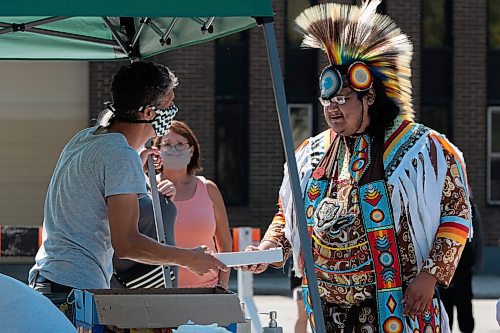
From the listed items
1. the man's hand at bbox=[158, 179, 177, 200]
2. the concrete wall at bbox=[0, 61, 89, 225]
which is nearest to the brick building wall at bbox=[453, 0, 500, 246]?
the concrete wall at bbox=[0, 61, 89, 225]

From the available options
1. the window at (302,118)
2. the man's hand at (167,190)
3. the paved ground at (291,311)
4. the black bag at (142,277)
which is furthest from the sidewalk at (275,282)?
Answer: the black bag at (142,277)

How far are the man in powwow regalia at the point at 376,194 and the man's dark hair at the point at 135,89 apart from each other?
68 cm

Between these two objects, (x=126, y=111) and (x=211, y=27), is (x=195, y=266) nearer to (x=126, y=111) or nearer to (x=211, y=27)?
(x=126, y=111)

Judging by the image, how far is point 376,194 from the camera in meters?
4.62

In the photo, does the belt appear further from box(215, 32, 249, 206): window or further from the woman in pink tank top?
box(215, 32, 249, 206): window

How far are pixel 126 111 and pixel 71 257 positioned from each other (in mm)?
607

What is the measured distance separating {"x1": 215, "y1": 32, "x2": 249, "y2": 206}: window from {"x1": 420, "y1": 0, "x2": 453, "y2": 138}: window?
3.40m

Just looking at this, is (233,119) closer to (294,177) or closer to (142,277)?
(142,277)

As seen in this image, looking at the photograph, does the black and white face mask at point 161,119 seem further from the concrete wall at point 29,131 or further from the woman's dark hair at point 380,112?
the concrete wall at point 29,131

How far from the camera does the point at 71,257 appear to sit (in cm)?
451

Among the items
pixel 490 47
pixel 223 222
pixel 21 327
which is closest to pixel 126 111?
pixel 21 327

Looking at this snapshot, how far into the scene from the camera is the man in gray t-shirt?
14.3 feet

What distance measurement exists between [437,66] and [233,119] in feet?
13.1

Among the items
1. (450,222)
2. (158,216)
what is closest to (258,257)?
(450,222)
